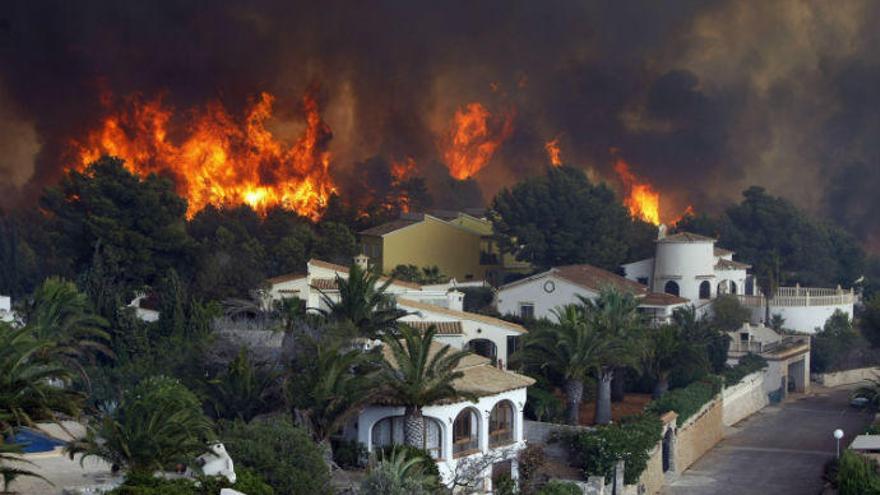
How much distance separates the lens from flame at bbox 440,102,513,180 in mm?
99250

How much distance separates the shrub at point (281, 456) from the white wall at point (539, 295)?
28062 millimetres

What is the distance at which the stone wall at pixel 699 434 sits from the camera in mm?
46656

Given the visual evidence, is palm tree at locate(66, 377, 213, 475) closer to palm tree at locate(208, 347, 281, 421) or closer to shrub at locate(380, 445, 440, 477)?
palm tree at locate(208, 347, 281, 421)

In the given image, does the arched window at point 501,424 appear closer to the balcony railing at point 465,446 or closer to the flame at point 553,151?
the balcony railing at point 465,446

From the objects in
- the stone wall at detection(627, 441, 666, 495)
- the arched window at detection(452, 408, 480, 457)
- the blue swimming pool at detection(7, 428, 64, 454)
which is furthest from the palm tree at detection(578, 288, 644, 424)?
the blue swimming pool at detection(7, 428, 64, 454)

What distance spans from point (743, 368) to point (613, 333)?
1284 centimetres

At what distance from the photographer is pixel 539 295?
60.9 m

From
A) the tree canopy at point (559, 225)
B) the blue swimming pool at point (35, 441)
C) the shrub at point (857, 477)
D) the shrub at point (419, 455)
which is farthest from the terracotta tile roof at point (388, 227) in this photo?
the blue swimming pool at point (35, 441)

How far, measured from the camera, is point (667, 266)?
225 ft

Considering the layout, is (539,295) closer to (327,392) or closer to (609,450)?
(609,450)

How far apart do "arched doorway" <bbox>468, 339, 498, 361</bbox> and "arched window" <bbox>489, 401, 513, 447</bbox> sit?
1050 centimetres

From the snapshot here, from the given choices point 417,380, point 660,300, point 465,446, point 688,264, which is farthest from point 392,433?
point 688,264

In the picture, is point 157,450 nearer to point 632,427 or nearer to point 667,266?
point 632,427

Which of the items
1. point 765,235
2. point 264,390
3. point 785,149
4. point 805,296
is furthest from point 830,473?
point 785,149
